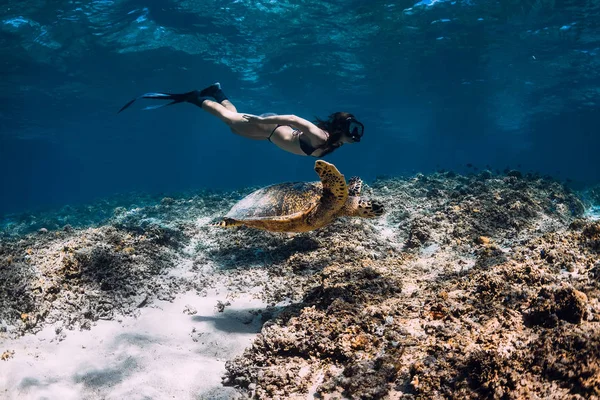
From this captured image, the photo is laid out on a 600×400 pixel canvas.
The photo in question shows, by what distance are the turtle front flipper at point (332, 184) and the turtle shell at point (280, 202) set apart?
0.91 feet

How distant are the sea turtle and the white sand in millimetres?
1184

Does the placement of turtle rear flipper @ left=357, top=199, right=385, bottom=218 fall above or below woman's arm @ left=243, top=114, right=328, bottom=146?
below

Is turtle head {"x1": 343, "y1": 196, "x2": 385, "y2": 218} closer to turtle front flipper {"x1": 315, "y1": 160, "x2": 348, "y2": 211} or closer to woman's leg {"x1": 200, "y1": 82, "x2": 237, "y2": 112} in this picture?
turtle front flipper {"x1": 315, "y1": 160, "x2": 348, "y2": 211}

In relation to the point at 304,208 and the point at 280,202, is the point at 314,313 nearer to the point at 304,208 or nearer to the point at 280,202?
the point at 304,208

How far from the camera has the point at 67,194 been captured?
572 feet

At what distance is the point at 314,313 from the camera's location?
10.8 feet

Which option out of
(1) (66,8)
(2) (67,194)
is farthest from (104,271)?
(2) (67,194)

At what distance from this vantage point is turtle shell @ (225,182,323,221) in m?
4.75

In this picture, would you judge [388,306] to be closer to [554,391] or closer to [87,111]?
[554,391]

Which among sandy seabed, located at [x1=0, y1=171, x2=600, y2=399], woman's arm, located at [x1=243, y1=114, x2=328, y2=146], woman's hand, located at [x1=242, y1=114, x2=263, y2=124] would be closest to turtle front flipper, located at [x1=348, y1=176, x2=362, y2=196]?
woman's arm, located at [x1=243, y1=114, x2=328, y2=146]

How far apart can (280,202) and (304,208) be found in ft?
1.43

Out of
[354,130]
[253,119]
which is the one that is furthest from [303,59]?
[354,130]

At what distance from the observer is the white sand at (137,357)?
108 inches

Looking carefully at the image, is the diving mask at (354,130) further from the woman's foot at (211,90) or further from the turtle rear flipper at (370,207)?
the woman's foot at (211,90)
